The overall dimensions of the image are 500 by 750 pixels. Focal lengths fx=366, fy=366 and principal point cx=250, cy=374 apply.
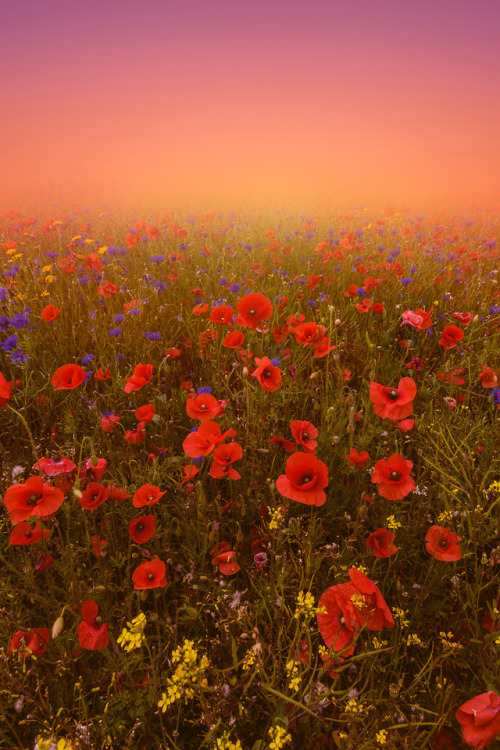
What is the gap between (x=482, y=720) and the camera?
3.39 ft

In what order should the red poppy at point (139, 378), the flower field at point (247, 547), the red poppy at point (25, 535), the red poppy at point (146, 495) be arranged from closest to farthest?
the flower field at point (247, 547) < the red poppy at point (25, 535) < the red poppy at point (146, 495) < the red poppy at point (139, 378)

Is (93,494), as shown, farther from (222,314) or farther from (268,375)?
(222,314)

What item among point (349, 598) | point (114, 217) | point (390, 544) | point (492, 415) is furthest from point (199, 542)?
point (114, 217)

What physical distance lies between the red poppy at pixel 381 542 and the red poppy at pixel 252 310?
1.17 meters

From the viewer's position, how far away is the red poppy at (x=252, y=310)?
2.01 metres

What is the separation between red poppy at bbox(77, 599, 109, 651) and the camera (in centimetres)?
122

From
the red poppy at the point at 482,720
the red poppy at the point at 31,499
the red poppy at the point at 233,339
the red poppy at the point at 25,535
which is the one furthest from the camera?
the red poppy at the point at 233,339

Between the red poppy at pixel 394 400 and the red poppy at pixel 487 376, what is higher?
the red poppy at pixel 394 400

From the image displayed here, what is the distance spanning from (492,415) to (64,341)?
3149mm

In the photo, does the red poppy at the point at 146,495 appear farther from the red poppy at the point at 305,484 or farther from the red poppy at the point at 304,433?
the red poppy at the point at 304,433

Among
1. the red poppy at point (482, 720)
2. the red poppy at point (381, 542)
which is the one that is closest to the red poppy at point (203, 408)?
the red poppy at point (381, 542)

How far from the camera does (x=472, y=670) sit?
1324 mm

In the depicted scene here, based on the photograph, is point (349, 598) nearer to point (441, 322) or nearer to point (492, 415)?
point (492, 415)

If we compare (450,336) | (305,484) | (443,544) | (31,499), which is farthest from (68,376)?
(450,336)
